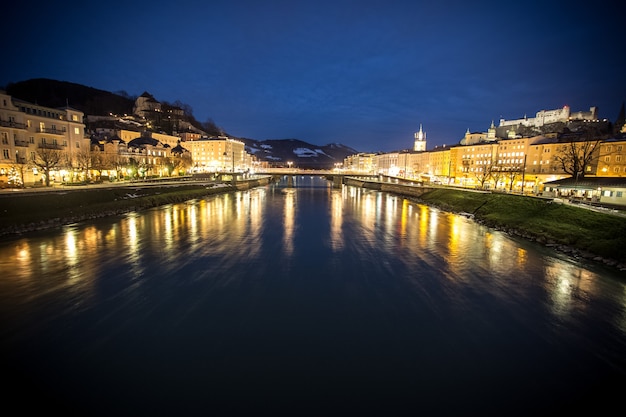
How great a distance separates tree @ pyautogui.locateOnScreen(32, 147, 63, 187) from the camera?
41.3 m

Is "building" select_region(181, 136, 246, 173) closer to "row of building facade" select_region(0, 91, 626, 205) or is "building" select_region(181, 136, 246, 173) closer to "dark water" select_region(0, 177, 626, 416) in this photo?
"row of building facade" select_region(0, 91, 626, 205)

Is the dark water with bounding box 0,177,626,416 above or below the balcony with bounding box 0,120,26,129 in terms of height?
below

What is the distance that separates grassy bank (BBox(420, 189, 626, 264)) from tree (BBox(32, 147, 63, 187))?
5470 centimetres

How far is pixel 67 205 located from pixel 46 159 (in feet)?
49.0

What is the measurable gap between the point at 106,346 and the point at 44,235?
20423 millimetres

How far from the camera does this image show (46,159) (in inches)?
1591

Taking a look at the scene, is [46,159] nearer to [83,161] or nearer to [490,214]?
[83,161]

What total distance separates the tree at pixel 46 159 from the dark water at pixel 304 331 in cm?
2556

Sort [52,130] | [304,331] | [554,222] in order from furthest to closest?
[52,130]
[554,222]
[304,331]

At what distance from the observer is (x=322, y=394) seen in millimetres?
7824

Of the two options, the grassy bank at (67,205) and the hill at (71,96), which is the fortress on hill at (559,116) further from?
the hill at (71,96)

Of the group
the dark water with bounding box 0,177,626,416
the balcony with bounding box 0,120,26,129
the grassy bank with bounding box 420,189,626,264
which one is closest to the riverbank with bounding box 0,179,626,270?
the grassy bank with bounding box 420,189,626,264

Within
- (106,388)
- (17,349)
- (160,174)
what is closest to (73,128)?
(160,174)

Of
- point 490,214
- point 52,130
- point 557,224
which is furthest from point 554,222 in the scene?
point 52,130
